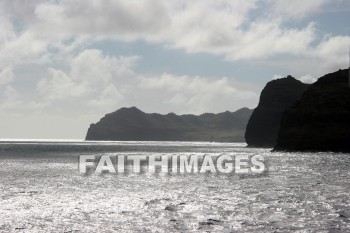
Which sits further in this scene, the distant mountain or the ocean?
the distant mountain

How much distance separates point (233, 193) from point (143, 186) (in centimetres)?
1537

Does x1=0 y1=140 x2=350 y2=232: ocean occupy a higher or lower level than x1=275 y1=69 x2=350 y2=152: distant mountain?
lower

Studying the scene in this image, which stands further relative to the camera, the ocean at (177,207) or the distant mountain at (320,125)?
the distant mountain at (320,125)

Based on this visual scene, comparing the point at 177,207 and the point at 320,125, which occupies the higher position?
the point at 320,125

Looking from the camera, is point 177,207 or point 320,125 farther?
point 320,125

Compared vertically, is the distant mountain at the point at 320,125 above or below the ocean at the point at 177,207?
above

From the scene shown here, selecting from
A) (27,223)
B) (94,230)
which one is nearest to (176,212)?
(94,230)

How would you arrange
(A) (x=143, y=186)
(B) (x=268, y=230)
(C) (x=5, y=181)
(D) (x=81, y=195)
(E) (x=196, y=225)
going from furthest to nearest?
(C) (x=5, y=181), (A) (x=143, y=186), (D) (x=81, y=195), (E) (x=196, y=225), (B) (x=268, y=230)

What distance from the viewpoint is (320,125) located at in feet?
592

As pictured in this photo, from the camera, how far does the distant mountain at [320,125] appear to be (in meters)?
175

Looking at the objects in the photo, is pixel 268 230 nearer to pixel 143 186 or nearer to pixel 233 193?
pixel 233 193

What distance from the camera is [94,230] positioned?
33031 mm

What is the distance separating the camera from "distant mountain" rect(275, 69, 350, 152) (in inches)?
6885

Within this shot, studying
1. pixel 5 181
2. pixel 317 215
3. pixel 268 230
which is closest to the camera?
pixel 268 230
